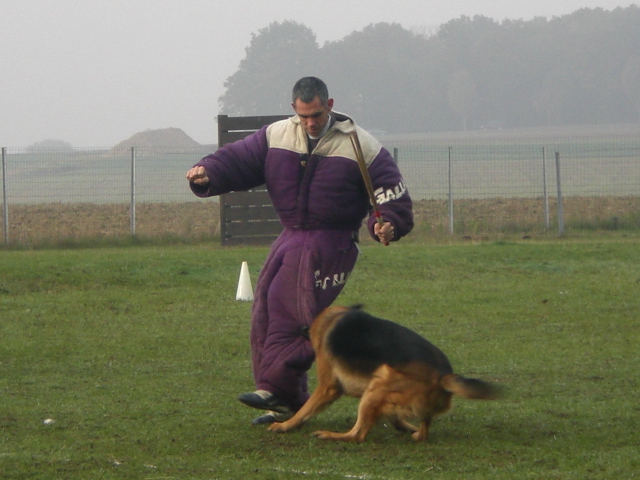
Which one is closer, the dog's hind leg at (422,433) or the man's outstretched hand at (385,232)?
the dog's hind leg at (422,433)

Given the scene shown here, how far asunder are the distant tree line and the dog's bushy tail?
6335 cm

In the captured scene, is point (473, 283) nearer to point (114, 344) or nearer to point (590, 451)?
point (114, 344)

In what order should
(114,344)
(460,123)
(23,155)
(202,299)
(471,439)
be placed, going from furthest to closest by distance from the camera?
1. (460,123)
2. (23,155)
3. (202,299)
4. (114,344)
5. (471,439)

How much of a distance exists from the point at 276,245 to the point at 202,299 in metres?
4.84

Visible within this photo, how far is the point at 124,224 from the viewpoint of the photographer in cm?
1820

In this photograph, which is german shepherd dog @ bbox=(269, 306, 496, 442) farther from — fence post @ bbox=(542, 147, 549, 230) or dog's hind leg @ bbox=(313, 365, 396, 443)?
fence post @ bbox=(542, 147, 549, 230)

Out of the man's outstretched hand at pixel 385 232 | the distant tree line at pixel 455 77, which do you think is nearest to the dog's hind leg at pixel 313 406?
the man's outstretched hand at pixel 385 232

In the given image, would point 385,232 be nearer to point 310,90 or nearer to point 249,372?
point 310,90

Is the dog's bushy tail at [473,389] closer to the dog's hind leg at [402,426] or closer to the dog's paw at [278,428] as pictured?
the dog's hind leg at [402,426]

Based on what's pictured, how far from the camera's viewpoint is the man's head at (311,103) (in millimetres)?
4922

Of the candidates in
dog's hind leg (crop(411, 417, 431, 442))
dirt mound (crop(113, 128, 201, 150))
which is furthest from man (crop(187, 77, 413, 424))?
dirt mound (crop(113, 128, 201, 150))

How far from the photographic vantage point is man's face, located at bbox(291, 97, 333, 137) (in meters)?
4.93

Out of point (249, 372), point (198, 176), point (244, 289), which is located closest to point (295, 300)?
point (198, 176)

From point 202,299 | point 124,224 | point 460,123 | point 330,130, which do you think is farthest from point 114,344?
point 460,123
